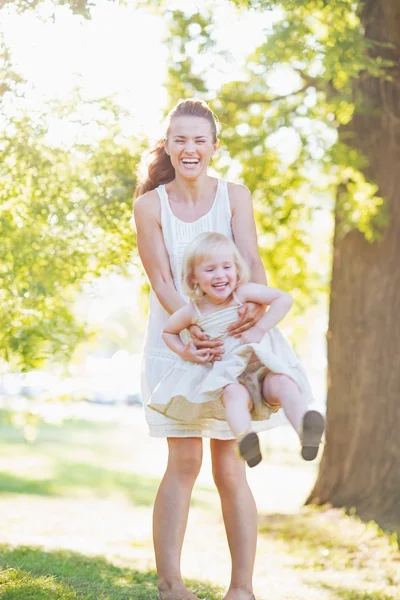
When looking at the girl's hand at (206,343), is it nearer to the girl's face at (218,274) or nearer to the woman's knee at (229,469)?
the girl's face at (218,274)

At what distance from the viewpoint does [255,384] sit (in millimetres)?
3621

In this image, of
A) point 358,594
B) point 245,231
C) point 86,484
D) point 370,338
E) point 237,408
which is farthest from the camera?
point 86,484

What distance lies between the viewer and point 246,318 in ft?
12.1

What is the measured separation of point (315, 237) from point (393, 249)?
166 inches

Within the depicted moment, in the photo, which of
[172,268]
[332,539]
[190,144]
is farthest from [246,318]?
[332,539]

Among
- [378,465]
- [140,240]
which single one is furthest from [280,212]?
[140,240]

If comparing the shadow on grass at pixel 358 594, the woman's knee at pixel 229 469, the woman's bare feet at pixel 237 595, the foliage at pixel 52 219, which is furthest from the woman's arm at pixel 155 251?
the shadow on grass at pixel 358 594

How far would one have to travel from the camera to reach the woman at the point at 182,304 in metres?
3.81

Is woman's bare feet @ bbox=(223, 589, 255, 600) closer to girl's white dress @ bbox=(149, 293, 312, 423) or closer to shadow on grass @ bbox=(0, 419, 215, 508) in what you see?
girl's white dress @ bbox=(149, 293, 312, 423)

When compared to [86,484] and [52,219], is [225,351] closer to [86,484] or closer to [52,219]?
[52,219]

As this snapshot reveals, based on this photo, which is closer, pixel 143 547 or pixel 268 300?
pixel 268 300

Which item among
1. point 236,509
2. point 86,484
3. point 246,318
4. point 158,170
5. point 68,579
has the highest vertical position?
point 158,170

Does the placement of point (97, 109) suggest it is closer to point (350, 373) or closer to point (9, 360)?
point (9, 360)

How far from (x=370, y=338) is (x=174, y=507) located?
407cm
